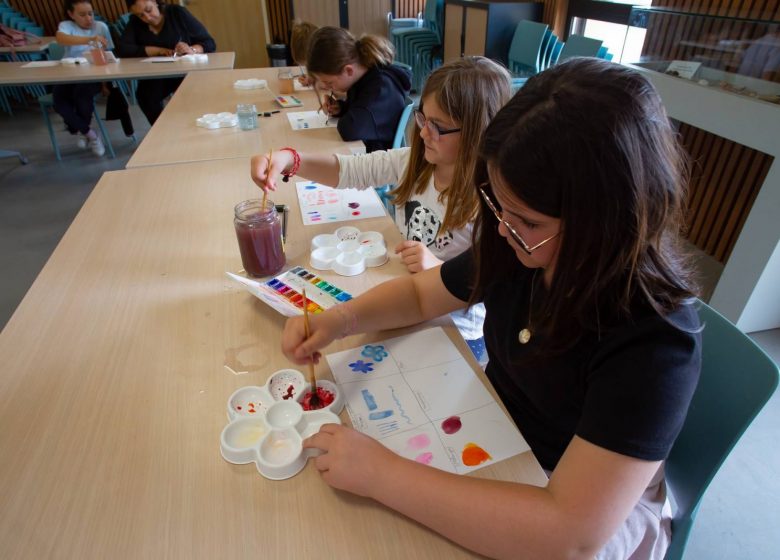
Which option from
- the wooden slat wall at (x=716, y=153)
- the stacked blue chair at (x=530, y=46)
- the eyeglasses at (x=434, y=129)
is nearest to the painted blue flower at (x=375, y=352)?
the eyeglasses at (x=434, y=129)

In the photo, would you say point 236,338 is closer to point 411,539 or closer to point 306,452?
point 306,452

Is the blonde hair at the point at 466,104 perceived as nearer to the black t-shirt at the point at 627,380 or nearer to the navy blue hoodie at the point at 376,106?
the black t-shirt at the point at 627,380

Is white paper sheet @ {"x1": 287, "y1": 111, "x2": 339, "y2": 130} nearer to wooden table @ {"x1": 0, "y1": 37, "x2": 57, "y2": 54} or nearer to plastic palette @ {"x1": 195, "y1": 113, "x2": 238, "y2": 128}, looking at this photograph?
plastic palette @ {"x1": 195, "y1": 113, "x2": 238, "y2": 128}

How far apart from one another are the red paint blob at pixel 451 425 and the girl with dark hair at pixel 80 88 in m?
4.08

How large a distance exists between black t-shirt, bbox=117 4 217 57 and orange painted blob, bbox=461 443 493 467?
401cm

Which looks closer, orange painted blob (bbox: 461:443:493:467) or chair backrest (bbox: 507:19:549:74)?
orange painted blob (bbox: 461:443:493:467)

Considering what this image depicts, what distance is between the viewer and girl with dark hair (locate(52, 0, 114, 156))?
363 centimetres

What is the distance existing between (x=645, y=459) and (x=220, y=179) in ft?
4.68

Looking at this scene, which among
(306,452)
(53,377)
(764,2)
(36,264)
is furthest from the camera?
(36,264)

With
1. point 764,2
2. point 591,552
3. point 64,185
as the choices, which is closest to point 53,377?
point 591,552

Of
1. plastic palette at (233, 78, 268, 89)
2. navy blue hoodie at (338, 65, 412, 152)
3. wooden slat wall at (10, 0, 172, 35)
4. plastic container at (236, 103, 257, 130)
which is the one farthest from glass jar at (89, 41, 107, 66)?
wooden slat wall at (10, 0, 172, 35)

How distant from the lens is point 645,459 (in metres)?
0.53

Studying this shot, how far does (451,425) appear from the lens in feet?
2.34

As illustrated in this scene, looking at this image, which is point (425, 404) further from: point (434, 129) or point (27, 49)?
point (27, 49)
